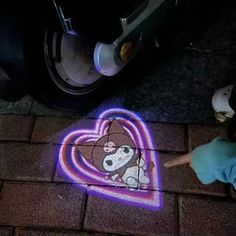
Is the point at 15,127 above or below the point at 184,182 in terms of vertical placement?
above

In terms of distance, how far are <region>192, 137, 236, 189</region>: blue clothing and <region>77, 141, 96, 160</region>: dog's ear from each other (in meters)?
0.67

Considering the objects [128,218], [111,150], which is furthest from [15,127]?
[128,218]

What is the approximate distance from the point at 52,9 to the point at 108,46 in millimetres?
A: 334

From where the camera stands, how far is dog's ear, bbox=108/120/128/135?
1.95 m

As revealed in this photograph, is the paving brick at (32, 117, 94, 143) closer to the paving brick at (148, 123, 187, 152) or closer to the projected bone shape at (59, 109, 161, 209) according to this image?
the projected bone shape at (59, 109, 161, 209)

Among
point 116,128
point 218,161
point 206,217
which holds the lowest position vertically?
point 206,217

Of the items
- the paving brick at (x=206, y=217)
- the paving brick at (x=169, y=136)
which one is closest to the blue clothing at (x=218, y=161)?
the paving brick at (x=206, y=217)

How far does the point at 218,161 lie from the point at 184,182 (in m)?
0.52

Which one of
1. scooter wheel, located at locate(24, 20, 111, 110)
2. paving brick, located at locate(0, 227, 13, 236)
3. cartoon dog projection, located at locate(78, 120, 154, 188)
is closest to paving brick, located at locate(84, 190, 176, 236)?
cartoon dog projection, located at locate(78, 120, 154, 188)

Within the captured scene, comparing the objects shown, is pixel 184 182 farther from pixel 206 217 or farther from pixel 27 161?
pixel 27 161

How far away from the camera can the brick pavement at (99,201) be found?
1677 mm

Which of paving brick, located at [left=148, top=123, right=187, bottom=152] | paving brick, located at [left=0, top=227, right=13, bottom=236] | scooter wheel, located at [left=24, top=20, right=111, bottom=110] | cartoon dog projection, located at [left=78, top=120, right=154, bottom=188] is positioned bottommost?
paving brick, located at [left=148, top=123, right=187, bottom=152]

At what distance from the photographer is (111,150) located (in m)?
1.90

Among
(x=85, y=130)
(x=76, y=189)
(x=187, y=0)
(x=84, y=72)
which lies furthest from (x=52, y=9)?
(x=187, y=0)
